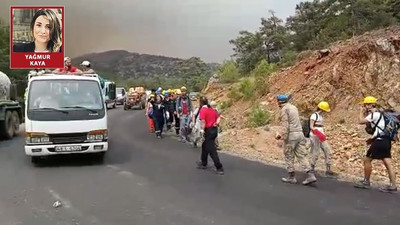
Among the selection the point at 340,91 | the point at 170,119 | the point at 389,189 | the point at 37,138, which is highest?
the point at 340,91

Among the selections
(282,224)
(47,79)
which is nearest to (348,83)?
(47,79)

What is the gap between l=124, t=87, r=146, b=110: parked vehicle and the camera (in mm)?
41562

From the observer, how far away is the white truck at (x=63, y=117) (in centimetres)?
999

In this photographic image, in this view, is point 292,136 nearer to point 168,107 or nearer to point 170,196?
point 170,196

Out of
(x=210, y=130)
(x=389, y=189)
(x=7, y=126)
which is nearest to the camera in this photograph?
(x=389, y=189)

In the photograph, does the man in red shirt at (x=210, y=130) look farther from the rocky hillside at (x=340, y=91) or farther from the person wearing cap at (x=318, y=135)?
the rocky hillside at (x=340, y=91)

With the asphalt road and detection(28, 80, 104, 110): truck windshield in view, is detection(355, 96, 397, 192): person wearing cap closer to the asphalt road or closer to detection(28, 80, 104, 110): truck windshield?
the asphalt road

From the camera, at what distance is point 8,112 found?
53.9 feet

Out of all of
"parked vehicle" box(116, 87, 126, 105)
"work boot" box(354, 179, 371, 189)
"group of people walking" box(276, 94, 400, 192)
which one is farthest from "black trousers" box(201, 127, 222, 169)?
"parked vehicle" box(116, 87, 126, 105)

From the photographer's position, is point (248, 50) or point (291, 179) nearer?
point (291, 179)

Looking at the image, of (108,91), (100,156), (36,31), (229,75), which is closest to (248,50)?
(229,75)

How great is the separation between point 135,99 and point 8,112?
26106 millimetres

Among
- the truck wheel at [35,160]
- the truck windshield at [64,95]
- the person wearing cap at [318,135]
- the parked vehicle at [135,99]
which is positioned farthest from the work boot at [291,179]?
the parked vehicle at [135,99]

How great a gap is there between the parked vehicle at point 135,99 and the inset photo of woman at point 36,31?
11738 mm
